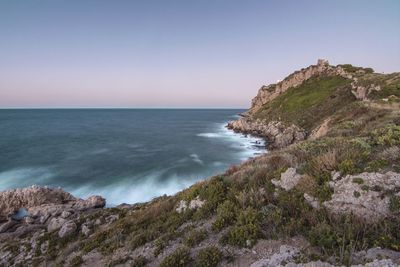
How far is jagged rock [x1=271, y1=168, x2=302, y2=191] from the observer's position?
844 centimetres

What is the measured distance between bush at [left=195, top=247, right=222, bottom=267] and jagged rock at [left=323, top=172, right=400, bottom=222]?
3.59 metres

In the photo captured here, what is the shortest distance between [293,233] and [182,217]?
4.58 meters

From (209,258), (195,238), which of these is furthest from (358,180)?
(195,238)

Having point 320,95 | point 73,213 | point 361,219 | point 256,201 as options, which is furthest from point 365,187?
point 320,95

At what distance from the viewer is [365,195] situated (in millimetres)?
6695

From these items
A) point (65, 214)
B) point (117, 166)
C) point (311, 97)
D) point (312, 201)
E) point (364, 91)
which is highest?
point (311, 97)

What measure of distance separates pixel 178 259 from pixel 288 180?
15.6 feet

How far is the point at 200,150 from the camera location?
49938 millimetres

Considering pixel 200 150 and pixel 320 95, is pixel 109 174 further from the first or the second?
pixel 320 95

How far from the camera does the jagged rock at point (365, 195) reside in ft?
20.8

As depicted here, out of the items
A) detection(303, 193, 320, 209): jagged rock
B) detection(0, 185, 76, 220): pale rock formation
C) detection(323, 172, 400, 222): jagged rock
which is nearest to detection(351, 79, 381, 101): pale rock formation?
detection(323, 172, 400, 222): jagged rock

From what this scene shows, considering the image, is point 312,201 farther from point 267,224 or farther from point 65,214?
point 65,214

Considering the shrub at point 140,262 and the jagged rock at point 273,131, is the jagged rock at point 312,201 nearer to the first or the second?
the shrub at point 140,262

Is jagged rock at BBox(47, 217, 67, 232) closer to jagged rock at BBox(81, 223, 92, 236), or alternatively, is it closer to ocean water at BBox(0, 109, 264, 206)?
jagged rock at BBox(81, 223, 92, 236)
